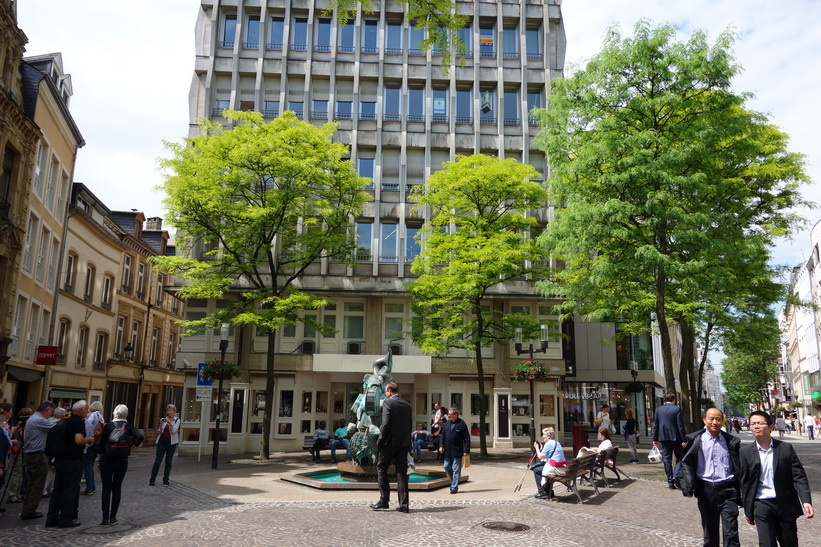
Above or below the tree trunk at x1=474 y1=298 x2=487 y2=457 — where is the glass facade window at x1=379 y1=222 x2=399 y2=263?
above

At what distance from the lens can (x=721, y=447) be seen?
274 inches

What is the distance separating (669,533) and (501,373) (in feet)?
60.2

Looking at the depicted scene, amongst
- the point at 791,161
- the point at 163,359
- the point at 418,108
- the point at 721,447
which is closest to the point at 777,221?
the point at 791,161

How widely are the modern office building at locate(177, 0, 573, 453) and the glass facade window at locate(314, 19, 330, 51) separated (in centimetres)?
5

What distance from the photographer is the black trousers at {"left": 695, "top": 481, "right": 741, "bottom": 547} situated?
6.65 metres

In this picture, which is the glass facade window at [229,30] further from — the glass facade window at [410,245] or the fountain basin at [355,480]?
the fountain basin at [355,480]

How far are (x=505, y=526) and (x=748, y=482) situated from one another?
144 inches

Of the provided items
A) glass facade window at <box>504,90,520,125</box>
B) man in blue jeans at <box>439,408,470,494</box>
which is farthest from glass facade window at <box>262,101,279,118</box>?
man in blue jeans at <box>439,408,470,494</box>

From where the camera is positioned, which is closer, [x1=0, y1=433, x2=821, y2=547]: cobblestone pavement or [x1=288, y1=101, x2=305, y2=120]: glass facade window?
[x1=0, y1=433, x2=821, y2=547]: cobblestone pavement

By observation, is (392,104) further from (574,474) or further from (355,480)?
(574,474)

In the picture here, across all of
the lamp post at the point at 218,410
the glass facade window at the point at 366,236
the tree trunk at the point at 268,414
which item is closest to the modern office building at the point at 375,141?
the glass facade window at the point at 366,236

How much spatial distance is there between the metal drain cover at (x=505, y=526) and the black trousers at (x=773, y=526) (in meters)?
3.36

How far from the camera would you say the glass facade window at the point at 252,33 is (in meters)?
29.3

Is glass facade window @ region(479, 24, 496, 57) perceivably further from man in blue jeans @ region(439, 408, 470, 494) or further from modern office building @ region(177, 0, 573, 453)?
man in blue jeans @ region(439, 408, 470, 494)
